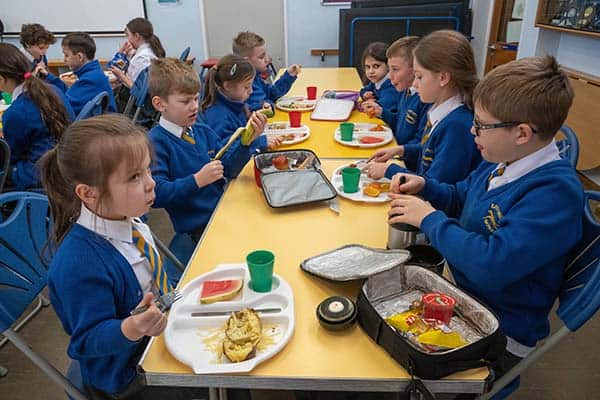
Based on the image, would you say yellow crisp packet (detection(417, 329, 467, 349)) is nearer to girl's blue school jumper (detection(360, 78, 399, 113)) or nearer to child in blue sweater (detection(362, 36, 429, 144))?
child in blue sweater (detection(362, 36, 429, 144))

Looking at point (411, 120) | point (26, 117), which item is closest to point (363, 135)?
point (411, 120)

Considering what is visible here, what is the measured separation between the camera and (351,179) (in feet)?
5.38

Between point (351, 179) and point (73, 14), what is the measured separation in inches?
244

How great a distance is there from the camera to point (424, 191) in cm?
152

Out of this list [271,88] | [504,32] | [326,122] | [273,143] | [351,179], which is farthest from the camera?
Answer: [504,32]

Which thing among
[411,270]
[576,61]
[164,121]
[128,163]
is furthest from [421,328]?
[576,61]

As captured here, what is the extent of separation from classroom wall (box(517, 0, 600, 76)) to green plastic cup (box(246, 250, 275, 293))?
11.1ft

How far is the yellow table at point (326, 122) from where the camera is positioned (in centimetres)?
216

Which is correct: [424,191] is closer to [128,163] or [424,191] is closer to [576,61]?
[128,163]

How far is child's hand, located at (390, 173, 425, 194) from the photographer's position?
4.85ft

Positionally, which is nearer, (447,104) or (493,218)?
(493,218)

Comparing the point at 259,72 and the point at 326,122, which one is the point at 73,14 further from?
the point at 326,122

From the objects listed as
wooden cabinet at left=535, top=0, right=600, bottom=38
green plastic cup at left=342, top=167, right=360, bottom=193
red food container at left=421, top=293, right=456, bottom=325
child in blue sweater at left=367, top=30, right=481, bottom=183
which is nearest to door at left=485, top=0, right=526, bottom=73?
wooden cabinet at left=535, top=0, right=600, bottom=38

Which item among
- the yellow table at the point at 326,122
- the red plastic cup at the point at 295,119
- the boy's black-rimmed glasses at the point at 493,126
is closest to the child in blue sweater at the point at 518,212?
the boy's black-rimmed glasses at the point at 493,126
